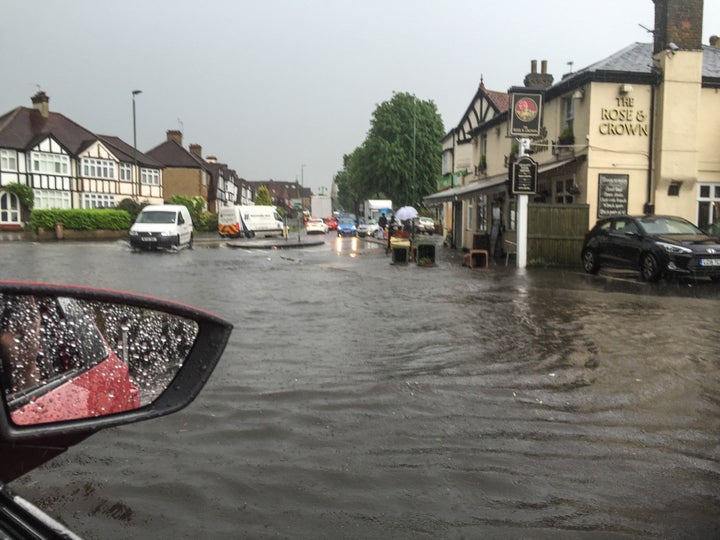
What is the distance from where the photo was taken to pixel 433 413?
525cm

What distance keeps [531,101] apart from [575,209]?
359 cm

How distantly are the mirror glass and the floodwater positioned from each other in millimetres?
1502

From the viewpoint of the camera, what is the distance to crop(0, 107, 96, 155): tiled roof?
182 ft

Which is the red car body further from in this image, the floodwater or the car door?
the car door

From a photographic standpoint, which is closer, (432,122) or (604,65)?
(604,65)

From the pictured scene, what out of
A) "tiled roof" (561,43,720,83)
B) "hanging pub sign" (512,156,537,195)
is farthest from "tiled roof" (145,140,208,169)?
"hanging pub sign" (512,156,537,195)

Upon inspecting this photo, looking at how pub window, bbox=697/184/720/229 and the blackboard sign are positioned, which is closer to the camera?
the blackboard sign

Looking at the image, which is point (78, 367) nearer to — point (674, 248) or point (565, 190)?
point (674, 248)

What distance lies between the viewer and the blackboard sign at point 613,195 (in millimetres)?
21586

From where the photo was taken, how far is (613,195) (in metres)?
21.7


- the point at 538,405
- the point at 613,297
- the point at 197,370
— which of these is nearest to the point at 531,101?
the point at 613,297

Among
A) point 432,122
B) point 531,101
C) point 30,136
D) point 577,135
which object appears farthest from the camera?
point 432,122

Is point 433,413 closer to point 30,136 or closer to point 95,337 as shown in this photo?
point 95,337

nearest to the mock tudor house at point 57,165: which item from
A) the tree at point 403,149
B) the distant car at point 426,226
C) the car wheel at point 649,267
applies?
the tree at point 403,149
